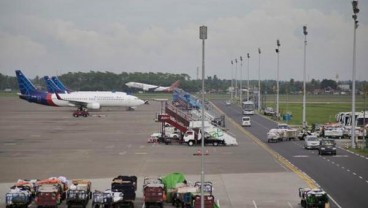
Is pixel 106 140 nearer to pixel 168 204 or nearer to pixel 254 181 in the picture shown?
pixel 254 181

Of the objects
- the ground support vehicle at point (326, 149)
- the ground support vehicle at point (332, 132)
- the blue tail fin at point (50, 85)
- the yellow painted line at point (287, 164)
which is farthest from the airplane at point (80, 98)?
the ground support vehicle at point (326, 149)

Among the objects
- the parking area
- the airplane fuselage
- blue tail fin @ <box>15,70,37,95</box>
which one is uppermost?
blue tail fin @ <box>15,70,37,95</box>

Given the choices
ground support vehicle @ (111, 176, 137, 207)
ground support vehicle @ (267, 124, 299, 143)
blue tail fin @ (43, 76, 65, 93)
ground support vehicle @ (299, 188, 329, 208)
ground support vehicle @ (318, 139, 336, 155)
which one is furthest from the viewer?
blue tail fin @ (43, 76, 65, 93)

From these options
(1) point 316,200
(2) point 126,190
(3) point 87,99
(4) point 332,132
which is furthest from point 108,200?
(3) point 87,99

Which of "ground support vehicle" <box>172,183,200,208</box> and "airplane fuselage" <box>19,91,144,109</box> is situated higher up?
"airplane fuselage" <box>19,91,144,109</box>

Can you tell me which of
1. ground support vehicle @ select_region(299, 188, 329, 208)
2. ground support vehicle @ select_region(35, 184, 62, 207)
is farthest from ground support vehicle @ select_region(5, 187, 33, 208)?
ground support vehicle @ select_region(299, 188, 329, 208)

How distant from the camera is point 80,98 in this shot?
164 meters

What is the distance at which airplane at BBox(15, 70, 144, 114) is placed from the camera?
537 ft

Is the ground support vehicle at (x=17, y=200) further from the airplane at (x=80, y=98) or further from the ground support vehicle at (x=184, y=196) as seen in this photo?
the airplane at (x=80, y=98)

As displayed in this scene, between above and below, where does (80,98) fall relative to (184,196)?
above

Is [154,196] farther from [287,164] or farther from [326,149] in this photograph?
[326,149]

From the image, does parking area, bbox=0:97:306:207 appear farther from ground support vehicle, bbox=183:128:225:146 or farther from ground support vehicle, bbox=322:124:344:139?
ground support vehicle, bbox=322:124:344:139

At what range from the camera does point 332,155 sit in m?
73.3

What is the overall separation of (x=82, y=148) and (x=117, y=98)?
90.9 meters
